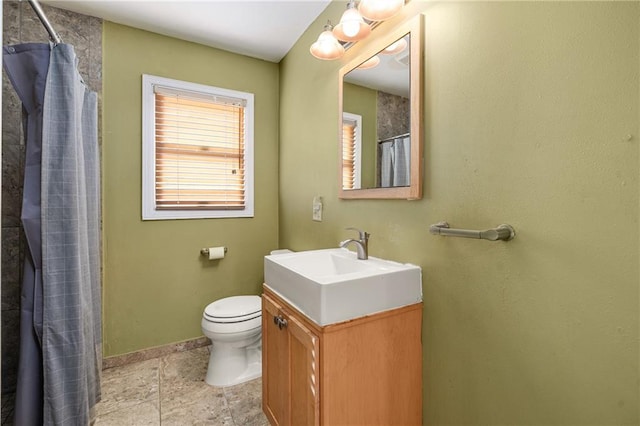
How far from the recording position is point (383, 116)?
4.66 ft

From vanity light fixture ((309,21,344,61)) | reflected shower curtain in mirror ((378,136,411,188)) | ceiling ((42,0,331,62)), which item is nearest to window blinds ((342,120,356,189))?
reflected shower curtain in mirror ((378,136,411,188))

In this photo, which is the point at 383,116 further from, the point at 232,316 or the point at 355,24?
the point at 232,316

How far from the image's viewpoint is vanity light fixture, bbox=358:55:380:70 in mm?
1430

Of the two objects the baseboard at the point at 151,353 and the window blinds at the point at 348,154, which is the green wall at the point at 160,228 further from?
the window blinds at the point at 348,154

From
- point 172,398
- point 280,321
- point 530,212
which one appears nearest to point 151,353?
point 172,398

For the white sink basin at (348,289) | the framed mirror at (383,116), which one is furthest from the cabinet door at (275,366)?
the framed mirror at (383,116)

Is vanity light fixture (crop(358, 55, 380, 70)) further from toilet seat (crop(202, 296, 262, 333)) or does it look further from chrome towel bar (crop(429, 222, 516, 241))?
toilet seat (crop(202, 296, 262, 333))

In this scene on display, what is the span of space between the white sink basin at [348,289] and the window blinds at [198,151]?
4.06ft

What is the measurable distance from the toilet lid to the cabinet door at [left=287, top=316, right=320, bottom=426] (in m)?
0.73

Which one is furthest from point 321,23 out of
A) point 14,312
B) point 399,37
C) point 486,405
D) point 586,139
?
point 14,312

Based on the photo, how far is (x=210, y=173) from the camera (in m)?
2.38

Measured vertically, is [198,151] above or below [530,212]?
above

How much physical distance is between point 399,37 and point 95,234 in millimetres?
1886

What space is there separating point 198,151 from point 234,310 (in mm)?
1276
